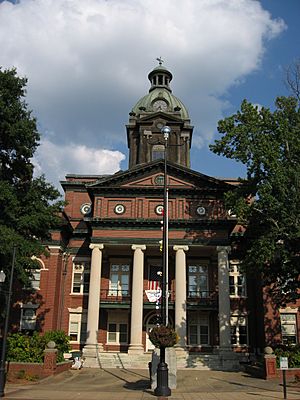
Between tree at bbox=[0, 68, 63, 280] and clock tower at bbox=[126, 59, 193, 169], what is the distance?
66.8 ft

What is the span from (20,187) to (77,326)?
588 inches

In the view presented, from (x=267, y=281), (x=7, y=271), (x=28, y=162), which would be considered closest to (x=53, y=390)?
(x=7, y=271)

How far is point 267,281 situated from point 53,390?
1625 cm

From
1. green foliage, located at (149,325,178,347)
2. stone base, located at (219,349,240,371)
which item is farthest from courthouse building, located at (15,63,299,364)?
green foliage, located at (149,325,178,347)

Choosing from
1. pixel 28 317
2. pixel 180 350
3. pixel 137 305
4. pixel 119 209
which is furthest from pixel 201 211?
pixel 28 317

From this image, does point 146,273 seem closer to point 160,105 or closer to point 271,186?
point 271,186

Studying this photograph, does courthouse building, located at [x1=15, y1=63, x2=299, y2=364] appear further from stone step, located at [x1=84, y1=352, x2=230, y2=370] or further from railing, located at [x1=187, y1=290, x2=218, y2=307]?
stone step, located at [x1=84, y1=352, x2=230, y2=370]

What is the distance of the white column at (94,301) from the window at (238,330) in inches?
449

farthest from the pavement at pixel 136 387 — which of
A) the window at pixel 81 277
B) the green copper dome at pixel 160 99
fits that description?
the green copper dome at pixel 160 99

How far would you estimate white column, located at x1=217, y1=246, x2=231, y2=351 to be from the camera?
31.8m

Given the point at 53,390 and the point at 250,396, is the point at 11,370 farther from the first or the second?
the point at 250,396

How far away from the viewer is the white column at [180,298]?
3166 cm

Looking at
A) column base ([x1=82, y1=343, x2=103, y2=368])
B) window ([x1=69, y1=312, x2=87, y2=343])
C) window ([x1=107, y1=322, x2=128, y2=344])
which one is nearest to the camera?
Result: column base ([x1=82, y1=343, x2=103, y2=368])

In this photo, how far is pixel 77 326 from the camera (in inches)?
1425
